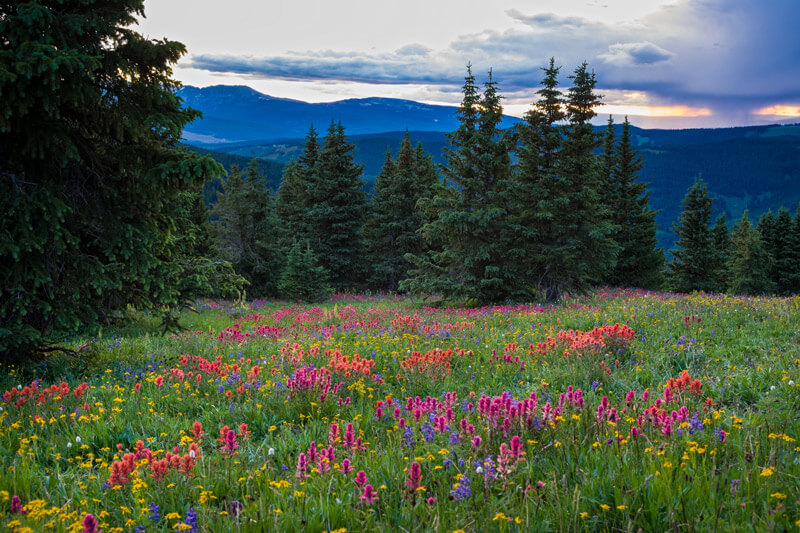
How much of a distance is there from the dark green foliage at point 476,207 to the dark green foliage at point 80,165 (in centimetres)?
1274

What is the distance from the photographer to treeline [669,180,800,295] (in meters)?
39.0

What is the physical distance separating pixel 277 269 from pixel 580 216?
22206 mm

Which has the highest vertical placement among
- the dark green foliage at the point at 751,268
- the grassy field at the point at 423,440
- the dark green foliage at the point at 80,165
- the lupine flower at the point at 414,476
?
the dark green foliage at the point at 80,165

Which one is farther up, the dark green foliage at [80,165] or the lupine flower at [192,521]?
the dark green foliage at [80,165]

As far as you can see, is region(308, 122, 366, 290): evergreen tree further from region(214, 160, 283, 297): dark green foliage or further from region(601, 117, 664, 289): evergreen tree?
region(601, 117, 664, 289): evergreen tree

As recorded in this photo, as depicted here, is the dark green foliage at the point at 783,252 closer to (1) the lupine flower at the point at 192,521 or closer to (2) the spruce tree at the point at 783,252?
(2) the spruce tree at the point at 783,252

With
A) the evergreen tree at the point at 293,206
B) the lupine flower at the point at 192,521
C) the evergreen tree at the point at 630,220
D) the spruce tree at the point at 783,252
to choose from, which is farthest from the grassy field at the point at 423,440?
the spruce tree at the point at 783,252

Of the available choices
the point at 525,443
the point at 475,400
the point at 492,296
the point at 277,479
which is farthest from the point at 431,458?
the point at 492,296

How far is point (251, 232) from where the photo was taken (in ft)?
107

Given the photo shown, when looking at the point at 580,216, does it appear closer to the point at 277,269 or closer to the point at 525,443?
the point at 525,443

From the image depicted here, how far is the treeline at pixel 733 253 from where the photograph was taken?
128 ft

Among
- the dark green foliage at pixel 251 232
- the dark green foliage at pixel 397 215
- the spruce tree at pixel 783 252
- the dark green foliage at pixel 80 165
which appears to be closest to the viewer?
the dark green foliage at pixel 80 165

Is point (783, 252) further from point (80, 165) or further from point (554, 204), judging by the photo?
point (80, 165)

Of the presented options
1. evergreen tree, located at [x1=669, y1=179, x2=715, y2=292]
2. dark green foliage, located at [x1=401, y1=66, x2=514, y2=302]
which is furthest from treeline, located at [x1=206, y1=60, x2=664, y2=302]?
evergreen tree, located at [x1=669, y1=179, x2=715, y2=292]
